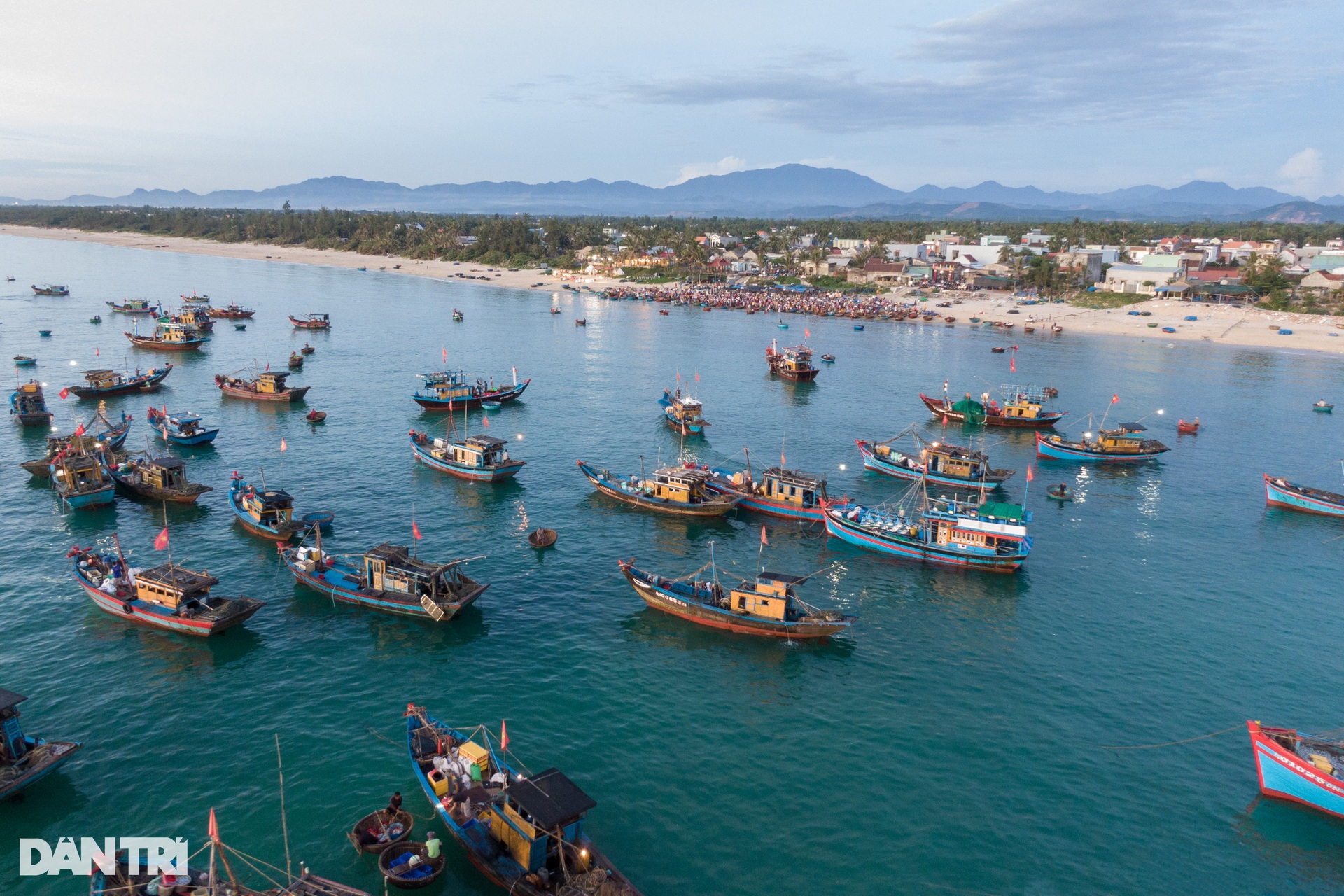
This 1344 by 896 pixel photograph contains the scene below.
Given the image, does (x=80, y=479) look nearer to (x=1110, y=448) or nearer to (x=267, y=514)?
(x=267, y=514)

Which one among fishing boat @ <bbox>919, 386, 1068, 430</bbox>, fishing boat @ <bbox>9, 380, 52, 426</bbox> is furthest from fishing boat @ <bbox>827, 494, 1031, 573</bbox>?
fishing boat @ <bbox>9, 380, 52, 426</bbox>

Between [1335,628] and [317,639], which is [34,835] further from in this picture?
[1335,628]

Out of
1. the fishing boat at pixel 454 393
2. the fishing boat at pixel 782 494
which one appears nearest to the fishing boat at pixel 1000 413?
the fishing boat at pixel 782 494

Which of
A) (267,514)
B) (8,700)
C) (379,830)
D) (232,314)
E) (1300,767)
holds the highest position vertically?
(232,314)

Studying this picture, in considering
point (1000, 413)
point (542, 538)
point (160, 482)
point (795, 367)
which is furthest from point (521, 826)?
point (795, 367)

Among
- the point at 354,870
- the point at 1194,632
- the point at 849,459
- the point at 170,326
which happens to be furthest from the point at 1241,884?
the point at 170,326
